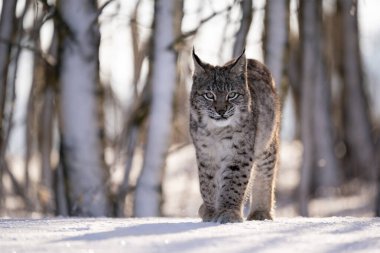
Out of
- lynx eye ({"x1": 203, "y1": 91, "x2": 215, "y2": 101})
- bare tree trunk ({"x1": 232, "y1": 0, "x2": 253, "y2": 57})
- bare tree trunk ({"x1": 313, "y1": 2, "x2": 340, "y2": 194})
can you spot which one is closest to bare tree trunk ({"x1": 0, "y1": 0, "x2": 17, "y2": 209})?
bare tree trunk ({"x1": 232, "y1": 0, "x2": 253, "y2": 57})

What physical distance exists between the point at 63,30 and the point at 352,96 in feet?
34.4

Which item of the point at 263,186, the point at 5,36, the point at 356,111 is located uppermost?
the point at 5,36

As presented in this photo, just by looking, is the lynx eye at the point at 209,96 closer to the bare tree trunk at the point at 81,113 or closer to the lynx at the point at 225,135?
the lynx at the point at 225,135

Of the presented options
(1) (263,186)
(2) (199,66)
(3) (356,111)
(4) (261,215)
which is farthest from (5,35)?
(3) (356,111)

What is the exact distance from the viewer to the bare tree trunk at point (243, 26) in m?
9.34

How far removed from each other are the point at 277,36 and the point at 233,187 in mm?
3421

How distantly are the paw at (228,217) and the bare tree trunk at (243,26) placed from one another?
3287 mm

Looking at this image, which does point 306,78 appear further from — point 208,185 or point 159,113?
point 208,185

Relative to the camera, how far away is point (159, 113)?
855 centimetres

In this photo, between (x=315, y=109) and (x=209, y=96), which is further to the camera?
(x=315, y=109)

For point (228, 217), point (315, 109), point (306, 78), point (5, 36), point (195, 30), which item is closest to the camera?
point (228, 217)

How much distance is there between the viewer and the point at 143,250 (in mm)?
4535

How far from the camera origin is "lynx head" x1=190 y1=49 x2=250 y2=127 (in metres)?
6.59

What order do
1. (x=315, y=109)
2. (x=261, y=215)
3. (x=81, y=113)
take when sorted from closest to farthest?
1. (x=261, y=215)
2. (x=81, y=113)
3. (x=315, y=109)
